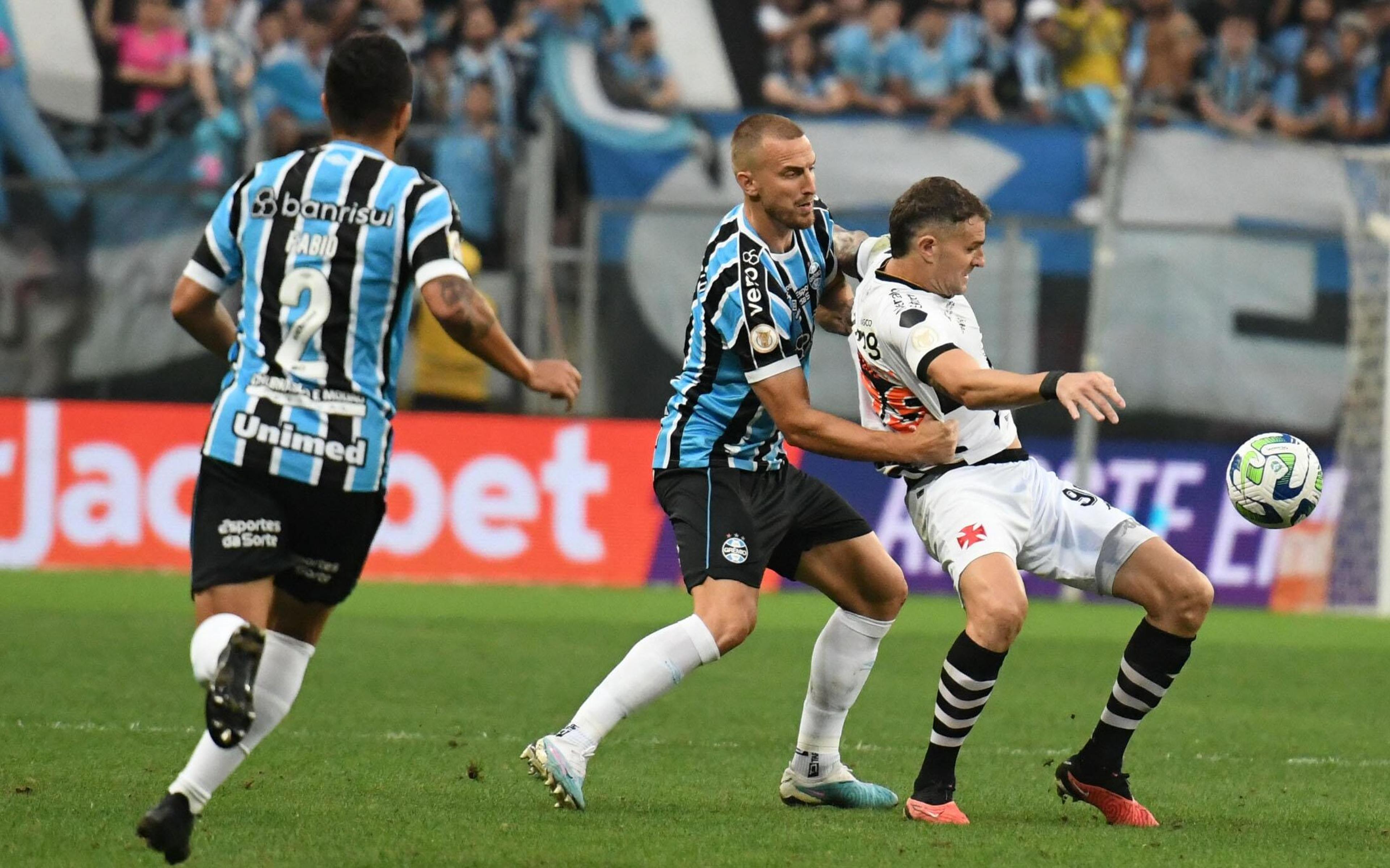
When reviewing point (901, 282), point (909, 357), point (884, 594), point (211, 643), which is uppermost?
point (901, 282)

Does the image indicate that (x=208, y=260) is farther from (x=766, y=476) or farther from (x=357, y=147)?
(x=766, y=476)

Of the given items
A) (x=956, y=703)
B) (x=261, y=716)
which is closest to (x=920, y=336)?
(x=956, y=703)

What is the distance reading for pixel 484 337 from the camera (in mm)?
4863

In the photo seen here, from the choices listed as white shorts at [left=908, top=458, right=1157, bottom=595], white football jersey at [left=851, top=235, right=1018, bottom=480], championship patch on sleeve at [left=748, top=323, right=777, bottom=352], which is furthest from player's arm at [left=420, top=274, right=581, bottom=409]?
Answer: white shorts at [left=908, top=458, right=1157, bottom=595]

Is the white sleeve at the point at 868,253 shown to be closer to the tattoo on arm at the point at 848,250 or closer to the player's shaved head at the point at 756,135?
the tattoo on arm at the point at 848,250

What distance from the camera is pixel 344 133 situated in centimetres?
498

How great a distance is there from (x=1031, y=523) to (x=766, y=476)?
0.89 meters

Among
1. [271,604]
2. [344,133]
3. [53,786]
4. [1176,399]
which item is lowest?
[1176,399]

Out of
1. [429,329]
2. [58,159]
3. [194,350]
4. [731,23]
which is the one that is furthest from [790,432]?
[731,23]

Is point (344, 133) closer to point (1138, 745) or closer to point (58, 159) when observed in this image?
point (1138, 745)

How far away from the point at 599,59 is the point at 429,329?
13.2 feet

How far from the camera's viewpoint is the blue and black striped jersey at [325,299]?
192 inches

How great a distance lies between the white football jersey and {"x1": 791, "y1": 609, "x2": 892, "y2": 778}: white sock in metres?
0.56

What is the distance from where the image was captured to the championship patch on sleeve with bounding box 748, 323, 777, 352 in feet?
19.9
